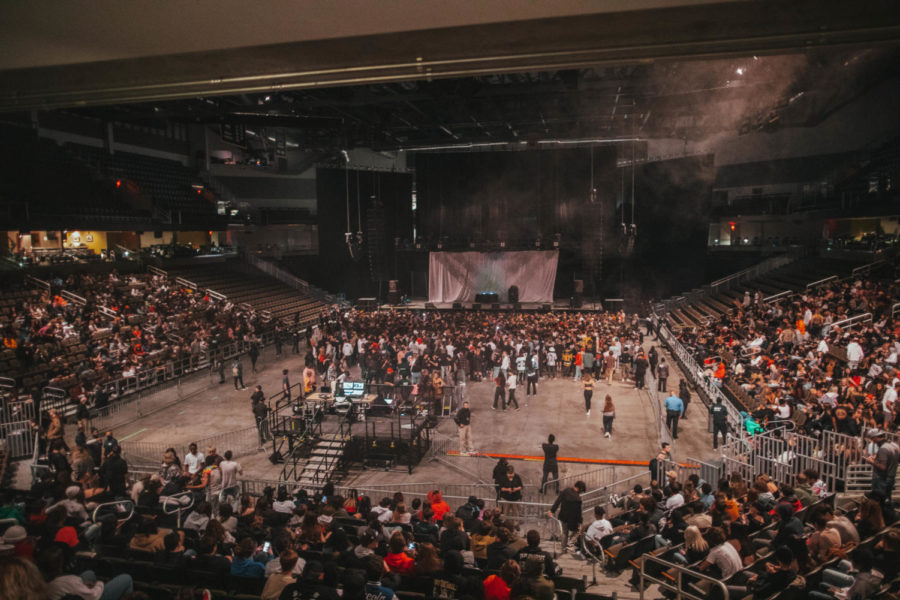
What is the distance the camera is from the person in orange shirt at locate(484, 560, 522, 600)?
416cm

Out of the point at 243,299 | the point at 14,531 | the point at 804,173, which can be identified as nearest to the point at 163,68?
the point at 14,531

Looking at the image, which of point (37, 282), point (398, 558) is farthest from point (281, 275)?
point (398, 558)

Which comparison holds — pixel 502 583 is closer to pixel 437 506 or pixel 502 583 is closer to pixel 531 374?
pixel 437 506

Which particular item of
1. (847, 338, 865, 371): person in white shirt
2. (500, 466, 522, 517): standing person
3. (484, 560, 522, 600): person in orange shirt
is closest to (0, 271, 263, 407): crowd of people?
(500, 466, 522, 517): standing person

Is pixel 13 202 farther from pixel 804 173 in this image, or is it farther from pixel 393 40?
pixel 804 173

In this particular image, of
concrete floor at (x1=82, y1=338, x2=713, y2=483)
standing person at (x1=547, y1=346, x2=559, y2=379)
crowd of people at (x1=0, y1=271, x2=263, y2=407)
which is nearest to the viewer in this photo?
concrete floor at (x1=82, y1=338, x2=713, y2=483)

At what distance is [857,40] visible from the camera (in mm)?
1980

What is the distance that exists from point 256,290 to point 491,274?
11.6 meters

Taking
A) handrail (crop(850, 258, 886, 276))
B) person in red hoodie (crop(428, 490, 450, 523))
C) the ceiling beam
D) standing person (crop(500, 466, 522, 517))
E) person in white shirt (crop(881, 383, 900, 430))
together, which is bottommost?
standing person (crop(500, 466, 522, 517))

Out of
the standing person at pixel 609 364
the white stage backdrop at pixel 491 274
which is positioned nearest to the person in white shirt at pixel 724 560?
the standing person at pixel 609 364

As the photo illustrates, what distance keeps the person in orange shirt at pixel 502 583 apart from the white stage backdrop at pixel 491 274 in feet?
77.9

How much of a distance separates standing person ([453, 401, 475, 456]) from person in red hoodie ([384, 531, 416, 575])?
6.30 metres

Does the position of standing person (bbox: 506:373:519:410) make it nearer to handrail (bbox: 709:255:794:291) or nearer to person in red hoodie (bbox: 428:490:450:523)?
person in red hoodie (bbox: 428:490:450:523)

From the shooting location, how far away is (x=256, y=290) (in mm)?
26469
